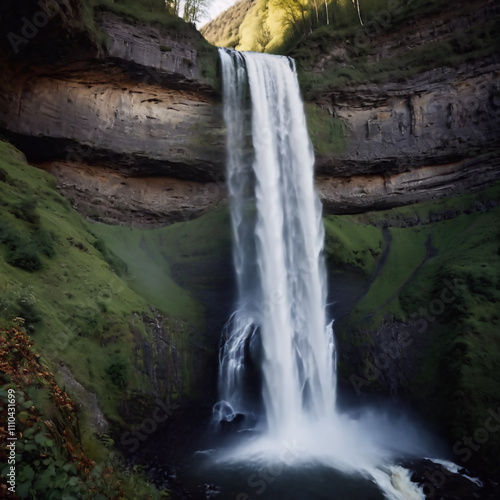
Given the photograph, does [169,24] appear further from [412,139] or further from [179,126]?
[412,139]

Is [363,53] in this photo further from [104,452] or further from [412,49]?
[104,452]

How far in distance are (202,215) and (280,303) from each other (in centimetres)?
1047

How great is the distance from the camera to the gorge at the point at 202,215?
12.8 m

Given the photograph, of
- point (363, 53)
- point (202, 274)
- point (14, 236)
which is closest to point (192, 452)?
point (14, 236)

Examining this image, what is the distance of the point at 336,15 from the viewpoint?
134ft

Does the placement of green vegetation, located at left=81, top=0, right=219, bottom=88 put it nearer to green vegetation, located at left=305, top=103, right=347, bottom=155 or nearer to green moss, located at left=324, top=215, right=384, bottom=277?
green vegetation, located at left=305, top=103, right=347, bottom=155

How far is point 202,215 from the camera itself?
2731 cm

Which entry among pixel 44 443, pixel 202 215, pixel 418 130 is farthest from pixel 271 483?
pixel 418 130

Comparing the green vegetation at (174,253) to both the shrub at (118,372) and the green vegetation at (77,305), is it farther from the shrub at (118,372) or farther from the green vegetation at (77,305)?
the shrub at (118,372)

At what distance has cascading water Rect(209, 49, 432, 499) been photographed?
49.0ft

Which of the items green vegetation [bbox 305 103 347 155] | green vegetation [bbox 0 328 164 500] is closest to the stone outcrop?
green vegetation [bbox 305 103 347 155]

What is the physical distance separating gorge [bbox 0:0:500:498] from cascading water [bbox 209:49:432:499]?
100 centimetres

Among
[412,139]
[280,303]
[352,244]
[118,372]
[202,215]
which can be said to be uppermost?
[412,139]

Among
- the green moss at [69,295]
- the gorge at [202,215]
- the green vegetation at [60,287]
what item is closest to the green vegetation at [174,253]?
the gorge at [202,215]
